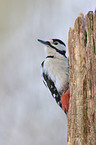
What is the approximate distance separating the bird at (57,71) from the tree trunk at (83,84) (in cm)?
18

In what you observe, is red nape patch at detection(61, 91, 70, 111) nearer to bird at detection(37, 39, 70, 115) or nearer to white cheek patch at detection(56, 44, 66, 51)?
bird at detection(37, 39, 70, 115)

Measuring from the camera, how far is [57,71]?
1167mm

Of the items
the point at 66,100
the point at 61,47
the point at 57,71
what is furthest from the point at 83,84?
the point at 61,47

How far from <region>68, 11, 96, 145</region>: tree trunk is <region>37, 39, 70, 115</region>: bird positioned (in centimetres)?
18

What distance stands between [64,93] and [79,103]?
0.24 meters

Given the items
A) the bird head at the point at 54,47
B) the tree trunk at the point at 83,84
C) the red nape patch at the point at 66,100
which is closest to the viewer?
the tree trunk at the point at 83,84

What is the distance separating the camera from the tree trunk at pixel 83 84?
83cm

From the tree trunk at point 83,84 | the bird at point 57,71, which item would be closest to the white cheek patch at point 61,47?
the bird at point 57,71

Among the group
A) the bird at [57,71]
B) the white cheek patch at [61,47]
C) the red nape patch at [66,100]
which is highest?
the white cheek patch at [61,47]

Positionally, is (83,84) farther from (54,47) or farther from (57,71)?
(54,47)

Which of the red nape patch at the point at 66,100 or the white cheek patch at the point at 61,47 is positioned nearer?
the red nape patch at the point at 66,100

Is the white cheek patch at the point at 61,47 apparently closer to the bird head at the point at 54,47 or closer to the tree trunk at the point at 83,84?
the bird head at the point at 54,47

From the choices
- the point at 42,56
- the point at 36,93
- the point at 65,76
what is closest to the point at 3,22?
the point at 42,56

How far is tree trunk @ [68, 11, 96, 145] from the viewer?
83 centimetres
